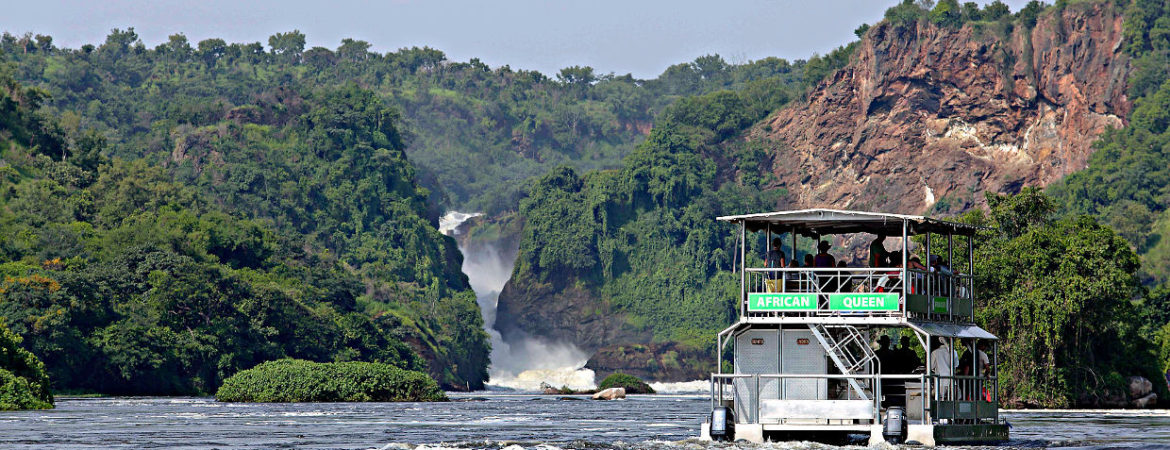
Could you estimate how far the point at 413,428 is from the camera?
52344mm

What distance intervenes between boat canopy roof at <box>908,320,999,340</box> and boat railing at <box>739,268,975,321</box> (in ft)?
0.74

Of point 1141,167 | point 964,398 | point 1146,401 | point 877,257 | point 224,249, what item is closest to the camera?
point 877,257

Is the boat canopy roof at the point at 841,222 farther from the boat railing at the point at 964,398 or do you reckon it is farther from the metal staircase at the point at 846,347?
the boat railing at the point at 964,398

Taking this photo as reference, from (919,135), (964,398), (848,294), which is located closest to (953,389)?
(964,398)

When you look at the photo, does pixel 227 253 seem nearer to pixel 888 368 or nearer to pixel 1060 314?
pixel 1060 314

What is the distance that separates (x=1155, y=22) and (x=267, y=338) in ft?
327

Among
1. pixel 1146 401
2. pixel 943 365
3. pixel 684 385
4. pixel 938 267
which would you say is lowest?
pixel 1146 401

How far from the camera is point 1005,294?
77.4 m

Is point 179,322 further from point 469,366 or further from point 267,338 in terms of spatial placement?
point 469,366

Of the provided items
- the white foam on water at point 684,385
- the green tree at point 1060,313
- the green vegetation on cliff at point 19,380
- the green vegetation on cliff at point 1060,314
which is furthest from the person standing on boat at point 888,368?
the white foam on water at point 684,385

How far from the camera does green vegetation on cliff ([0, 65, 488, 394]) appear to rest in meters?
104

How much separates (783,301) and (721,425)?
10.5 feet

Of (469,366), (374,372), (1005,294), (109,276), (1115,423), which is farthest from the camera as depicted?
(469,366)

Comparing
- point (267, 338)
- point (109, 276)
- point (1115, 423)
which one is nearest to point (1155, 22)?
point (267, 338)
